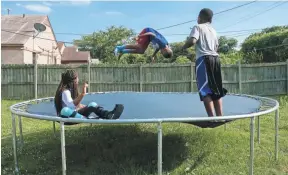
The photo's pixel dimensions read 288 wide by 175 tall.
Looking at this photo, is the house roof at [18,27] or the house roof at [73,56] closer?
the house roof at [18,27]

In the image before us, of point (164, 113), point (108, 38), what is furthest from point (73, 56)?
point (164, 113)

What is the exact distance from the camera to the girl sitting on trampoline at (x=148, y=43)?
3.30 m

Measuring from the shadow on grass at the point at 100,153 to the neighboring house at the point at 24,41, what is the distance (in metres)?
12.4

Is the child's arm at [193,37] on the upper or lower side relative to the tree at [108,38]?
lower

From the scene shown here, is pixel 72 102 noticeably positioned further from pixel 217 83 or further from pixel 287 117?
pixel 287 117

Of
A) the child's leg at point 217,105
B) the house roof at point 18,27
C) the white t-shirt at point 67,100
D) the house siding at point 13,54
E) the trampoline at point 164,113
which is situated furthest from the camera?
the house roof at point 18,27

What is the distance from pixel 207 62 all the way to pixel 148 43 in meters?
0.70

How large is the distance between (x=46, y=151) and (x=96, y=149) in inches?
24.5

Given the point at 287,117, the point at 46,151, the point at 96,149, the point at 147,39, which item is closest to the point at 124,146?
the point at 96,149

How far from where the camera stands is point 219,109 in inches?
124

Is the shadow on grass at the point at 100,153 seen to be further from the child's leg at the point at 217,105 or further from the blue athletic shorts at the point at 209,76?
the blue athletic shorts at the point at 209,76

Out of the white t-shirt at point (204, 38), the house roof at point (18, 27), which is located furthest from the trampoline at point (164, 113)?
the house roof at point (18, 27)

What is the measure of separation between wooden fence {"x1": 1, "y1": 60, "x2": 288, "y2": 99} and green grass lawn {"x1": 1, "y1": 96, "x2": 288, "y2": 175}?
4778 mm

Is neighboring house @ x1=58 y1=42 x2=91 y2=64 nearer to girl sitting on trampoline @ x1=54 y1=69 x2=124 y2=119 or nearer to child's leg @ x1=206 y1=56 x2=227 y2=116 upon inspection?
girl sitting on trampoline @ x1=54 y1=69 x2=124 y2=119
